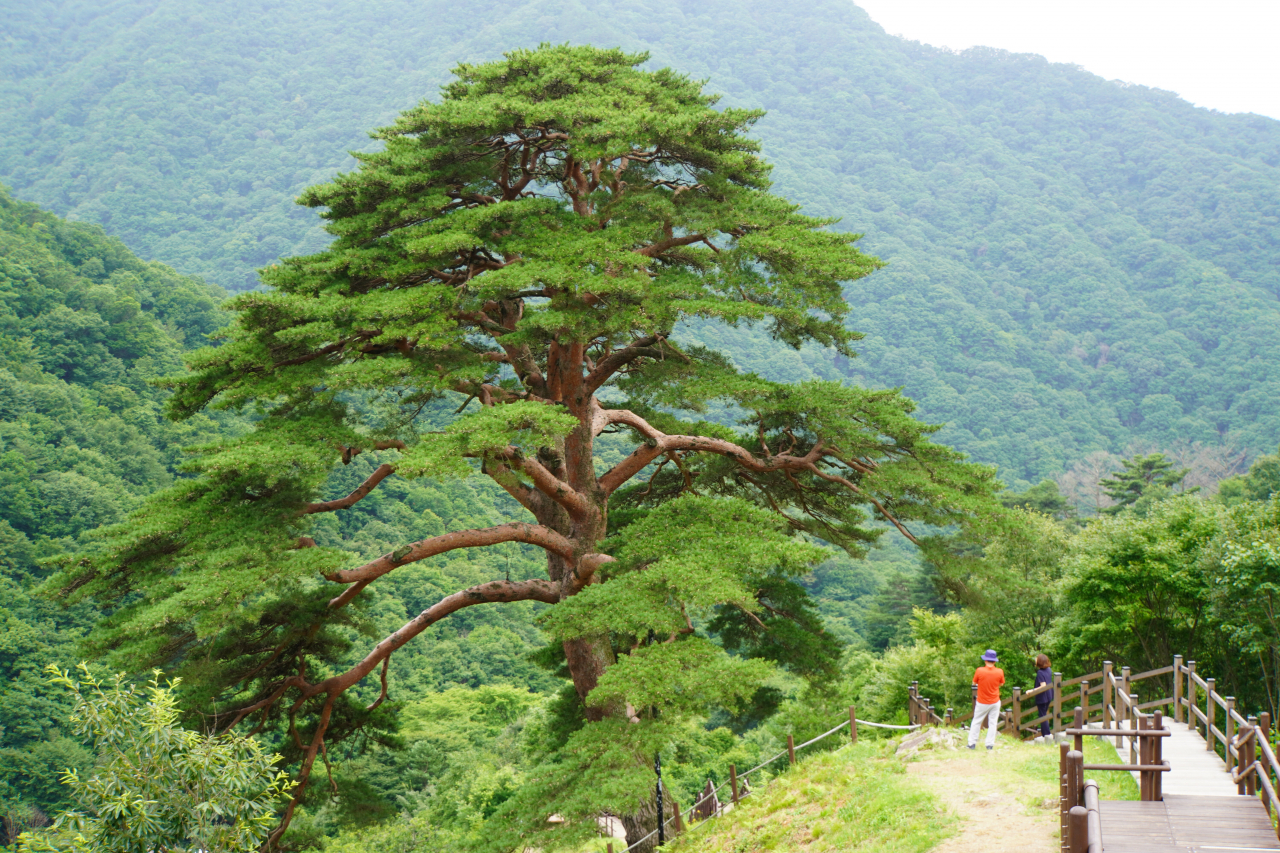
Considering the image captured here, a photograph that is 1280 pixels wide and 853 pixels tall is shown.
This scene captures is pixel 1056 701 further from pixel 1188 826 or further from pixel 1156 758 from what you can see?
pixel 1188 826

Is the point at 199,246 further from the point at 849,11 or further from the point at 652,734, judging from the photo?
the point at 849,11

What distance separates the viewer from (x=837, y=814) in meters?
7.84

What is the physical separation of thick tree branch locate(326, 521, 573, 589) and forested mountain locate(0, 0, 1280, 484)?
58.1 m

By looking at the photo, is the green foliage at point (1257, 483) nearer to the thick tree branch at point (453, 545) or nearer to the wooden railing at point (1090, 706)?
the wooden railing at point (1090, 706)

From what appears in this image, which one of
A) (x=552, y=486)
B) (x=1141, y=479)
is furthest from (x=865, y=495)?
(x=1141, y=479)

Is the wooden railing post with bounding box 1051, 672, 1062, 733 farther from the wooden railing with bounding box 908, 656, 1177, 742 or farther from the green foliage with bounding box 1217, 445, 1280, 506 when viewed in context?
the green foliage with bounding box 1217, 445, 1280, 506

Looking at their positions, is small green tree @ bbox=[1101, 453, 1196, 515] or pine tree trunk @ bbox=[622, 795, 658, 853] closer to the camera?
pine tree trunk @ bbox=[622, 795, 658, 853]

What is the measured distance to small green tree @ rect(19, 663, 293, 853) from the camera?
6.18m

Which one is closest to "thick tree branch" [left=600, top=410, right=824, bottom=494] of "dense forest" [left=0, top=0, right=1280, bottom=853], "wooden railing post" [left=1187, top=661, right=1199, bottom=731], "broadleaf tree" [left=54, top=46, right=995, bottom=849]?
"broadleaf tree" [left=54, top=46, right=995, bottom=849]

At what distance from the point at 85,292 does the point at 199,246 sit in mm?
42555

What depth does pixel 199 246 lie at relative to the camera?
83.6 meters

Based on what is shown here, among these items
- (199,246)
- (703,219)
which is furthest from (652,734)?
(199,246)

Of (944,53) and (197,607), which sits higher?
(944,53)

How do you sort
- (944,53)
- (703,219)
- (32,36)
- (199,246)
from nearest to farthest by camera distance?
(703,219) < (199,246) < (32,36) < (944,53)
